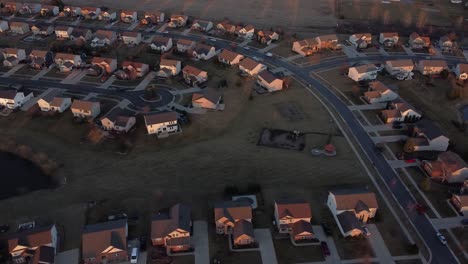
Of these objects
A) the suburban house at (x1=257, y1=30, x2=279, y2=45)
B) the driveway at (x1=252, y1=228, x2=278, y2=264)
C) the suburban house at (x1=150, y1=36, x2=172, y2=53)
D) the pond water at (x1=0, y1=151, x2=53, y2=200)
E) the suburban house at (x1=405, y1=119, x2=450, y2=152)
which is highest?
the suburban house at (x1=257, y1=30, x2=279, y2=45)

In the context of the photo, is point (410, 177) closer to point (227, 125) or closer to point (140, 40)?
point (227, 125)

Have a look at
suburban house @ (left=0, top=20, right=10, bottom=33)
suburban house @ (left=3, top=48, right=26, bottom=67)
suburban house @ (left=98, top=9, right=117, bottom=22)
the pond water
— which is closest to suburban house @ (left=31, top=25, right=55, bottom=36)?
suburban house @ (left=0, top=20, right=10, bottom=33)

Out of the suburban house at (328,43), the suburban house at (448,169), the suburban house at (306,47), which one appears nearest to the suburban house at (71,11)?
the suburban house at (306,47)

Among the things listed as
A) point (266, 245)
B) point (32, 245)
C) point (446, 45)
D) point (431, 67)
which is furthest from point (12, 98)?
point (446, 45)

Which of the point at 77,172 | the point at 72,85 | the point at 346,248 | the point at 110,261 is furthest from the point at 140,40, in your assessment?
the point at 346,248

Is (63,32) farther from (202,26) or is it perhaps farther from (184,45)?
(202,26)

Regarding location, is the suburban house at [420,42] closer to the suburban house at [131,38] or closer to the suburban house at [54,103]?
the suburban house at [131,38]

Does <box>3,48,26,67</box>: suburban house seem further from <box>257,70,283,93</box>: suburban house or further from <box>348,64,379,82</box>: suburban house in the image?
<box>348,64,379,82</box>: suburban house
